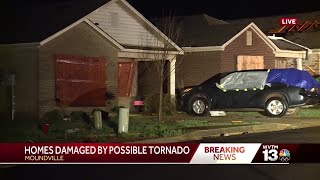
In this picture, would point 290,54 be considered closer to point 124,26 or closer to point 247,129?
point 247,129

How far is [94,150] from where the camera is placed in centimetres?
457

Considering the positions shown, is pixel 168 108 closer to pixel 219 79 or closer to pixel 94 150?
pixel 219 79

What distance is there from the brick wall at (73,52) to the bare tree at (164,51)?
0.41m

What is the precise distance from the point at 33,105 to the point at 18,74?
0.30 meters

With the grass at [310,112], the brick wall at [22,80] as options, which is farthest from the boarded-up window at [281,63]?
the brick wall at [22,80]

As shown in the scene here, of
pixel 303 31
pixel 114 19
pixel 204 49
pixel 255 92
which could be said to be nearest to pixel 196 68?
pixel 204 49

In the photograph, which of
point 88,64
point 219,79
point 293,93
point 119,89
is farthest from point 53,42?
point 293,93

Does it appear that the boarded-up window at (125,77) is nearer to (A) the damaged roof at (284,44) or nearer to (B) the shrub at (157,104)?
(B) the shrub at (157,104)

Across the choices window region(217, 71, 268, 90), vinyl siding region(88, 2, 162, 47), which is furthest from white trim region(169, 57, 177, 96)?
window region(217, 71, 268, 90)

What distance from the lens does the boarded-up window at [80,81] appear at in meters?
4.71

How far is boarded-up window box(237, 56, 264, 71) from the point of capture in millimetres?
4922

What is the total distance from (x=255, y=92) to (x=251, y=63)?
0.28 metres

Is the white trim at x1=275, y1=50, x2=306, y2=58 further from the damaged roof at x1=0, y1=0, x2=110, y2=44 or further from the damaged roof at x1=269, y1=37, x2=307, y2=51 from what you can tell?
the damaged roof at x1=0, y1=0, x2=110, y2=44

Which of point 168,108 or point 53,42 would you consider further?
point 168,108
